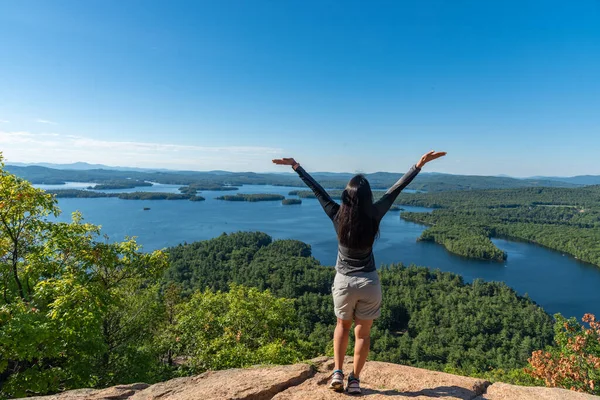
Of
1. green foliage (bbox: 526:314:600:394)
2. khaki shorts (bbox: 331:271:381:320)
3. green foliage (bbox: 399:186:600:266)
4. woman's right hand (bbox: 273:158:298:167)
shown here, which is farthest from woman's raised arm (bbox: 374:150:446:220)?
green foliage (bbox: 399:186:600:266)

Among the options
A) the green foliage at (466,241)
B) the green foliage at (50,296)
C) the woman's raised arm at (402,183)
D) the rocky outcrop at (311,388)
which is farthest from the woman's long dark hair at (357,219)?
the green foliage at (466,241)

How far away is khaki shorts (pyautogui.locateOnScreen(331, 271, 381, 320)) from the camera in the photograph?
9.32 ft

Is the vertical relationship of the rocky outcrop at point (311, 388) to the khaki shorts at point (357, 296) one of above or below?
below

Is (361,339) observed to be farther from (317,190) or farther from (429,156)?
(429,156)

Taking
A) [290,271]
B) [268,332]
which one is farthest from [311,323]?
[268,332]

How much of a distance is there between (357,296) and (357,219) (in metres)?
0.71

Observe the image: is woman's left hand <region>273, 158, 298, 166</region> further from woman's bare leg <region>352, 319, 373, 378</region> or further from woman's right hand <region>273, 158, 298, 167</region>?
woman's bare leg <region>352, 319, 373, 378</region>

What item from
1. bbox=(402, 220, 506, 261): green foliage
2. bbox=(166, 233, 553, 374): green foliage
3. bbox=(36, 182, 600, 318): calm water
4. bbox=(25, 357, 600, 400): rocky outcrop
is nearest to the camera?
bbox=(25, 357, 600, 400): rocky outcrop

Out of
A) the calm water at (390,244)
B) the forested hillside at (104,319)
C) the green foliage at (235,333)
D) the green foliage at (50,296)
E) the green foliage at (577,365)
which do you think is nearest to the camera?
the green foliage at (50,296)

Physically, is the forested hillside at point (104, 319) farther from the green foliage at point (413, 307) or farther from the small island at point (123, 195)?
the small island at point (123, 195)

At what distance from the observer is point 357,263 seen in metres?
2.86

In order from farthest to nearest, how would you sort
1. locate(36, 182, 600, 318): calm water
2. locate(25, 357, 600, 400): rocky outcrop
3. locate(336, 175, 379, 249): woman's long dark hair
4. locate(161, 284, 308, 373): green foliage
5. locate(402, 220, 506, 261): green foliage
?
locate(402, 220, 506, 261): green foliage < locate(36, 182, 600, 318): calm water < locate(161, 284, 308, 373): green foliage < locate(25, 357, 600, 400): rocky outcrop < locate(336, 175, 379, 249): woman's long dark hair

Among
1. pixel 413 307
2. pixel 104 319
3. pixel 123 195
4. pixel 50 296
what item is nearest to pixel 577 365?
pixel 50 296

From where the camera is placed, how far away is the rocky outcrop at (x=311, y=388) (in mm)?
3262
